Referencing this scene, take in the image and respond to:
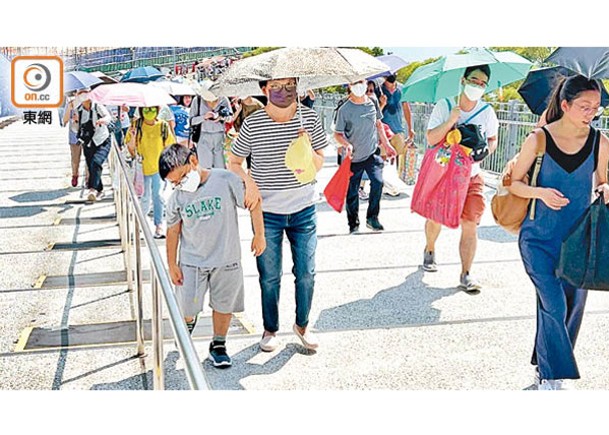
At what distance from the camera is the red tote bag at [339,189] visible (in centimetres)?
568

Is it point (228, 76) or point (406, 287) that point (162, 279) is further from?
point (406, 287)

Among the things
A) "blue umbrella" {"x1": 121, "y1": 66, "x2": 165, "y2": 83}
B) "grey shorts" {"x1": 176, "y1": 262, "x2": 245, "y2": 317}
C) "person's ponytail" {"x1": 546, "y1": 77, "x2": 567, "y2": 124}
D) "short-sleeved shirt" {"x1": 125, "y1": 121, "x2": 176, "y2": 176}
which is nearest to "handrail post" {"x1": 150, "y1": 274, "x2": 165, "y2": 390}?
"grey shorts" {"x1": 176, "y1": 262, "x2": 245, "y2": 317}

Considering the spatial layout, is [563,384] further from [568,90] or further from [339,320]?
[339,320]

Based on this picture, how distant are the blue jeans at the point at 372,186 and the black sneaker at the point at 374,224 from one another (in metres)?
0.03

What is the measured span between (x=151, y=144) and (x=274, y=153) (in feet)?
6.36

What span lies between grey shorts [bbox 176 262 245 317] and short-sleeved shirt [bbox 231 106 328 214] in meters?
0.33

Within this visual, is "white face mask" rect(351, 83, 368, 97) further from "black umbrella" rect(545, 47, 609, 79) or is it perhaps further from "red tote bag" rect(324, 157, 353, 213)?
"black umbrella" rect(545, 47, 609, 79)

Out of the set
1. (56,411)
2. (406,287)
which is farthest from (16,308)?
(406,287)

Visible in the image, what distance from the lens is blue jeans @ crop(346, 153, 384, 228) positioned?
6324 millimetres

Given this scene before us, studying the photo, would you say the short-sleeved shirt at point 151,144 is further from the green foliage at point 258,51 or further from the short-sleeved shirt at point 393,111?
the short-sleeved shirt at point 393,111

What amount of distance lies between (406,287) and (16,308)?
222cm

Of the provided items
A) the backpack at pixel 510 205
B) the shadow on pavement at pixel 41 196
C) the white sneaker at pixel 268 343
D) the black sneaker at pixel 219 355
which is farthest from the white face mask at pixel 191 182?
the shadow on pavement at pixel 41 196

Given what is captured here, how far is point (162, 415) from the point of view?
127 inches

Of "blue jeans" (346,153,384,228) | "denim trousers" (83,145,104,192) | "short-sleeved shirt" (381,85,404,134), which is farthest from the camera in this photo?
"short-sleeved shirt" (381,85,404,134)
